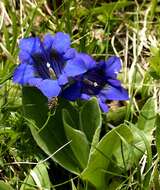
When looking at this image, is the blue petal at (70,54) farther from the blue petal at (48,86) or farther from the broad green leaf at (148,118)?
the broad green leaf at (148,118)

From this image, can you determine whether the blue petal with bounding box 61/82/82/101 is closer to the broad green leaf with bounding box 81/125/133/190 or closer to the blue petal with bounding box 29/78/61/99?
the blue petal with bounding box 29/78/61/99

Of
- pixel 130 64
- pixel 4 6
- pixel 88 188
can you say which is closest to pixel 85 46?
pixel 130 64

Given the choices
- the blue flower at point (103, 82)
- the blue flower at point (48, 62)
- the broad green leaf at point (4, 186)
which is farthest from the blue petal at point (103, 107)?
the broad green leaf at point (4, 186)

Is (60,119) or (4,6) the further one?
(4,6)

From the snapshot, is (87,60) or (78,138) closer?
(78,138)

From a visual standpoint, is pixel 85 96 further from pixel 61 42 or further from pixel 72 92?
pixel 61 42

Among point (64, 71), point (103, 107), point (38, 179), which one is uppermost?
point (64, 71)

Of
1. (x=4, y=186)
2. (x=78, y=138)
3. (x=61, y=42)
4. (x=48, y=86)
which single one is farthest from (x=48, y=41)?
(x=4, y=186)

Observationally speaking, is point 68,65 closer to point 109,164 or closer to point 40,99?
point 40,99
